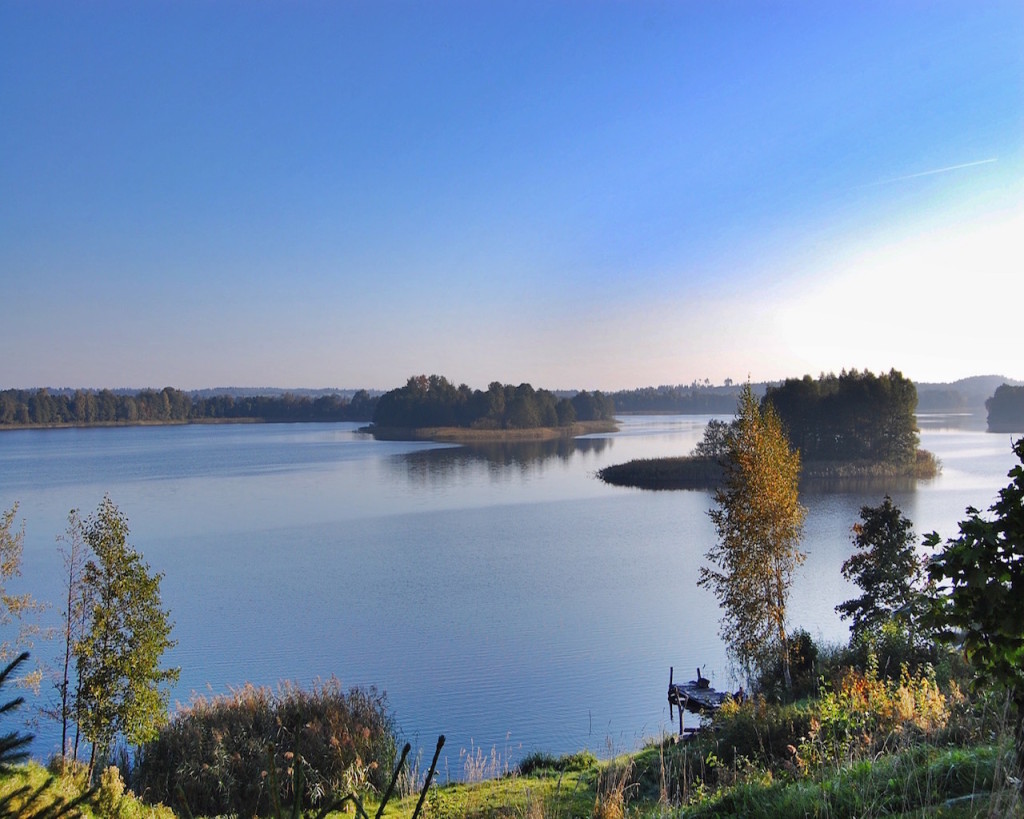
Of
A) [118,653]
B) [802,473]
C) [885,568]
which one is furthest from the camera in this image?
[802,473]

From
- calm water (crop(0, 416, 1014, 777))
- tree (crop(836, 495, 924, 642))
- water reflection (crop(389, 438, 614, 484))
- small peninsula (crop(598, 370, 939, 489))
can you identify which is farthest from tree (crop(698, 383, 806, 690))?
water reflection (crop(389, 438, 614, 484))

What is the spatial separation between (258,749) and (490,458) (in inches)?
2921

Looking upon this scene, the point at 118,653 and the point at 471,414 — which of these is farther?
the point at 471,414

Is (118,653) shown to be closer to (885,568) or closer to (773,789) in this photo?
(773,789)

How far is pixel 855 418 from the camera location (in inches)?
2463

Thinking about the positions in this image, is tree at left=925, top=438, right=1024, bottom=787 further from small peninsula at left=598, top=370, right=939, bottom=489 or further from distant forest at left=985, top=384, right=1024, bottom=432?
distant forest at left=985, top=384, right=1024, bottom=432

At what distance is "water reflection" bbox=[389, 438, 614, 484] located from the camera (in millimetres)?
68688

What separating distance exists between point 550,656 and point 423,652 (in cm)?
344

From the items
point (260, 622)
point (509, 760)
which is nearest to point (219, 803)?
point (509, 760)

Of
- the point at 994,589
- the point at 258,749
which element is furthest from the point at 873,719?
the point at 258,749

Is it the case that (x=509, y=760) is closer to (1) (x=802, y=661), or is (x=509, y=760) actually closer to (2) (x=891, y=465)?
(1) (x=802, y=661)

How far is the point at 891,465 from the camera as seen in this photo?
60375 mm

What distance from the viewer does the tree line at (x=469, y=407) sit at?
128 m

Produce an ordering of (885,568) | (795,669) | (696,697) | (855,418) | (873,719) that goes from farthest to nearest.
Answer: (855,418), (885,568), (795,669), (696,697), (873,719)
